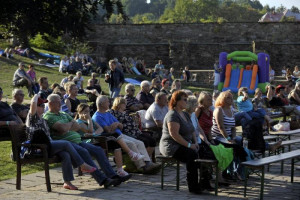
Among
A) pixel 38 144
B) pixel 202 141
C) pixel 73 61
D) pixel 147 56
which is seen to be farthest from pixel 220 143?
pixel 147 56

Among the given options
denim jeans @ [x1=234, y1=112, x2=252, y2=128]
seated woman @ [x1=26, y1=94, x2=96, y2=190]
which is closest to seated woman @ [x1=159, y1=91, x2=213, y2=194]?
seated woman @ [x1=26, y1=94, x2=96, y2=190]

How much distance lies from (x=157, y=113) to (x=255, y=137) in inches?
76.6

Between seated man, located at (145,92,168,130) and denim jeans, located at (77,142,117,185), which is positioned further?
seated man, located at (145,92,168,130)

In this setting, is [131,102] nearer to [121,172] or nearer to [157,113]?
[157,113]

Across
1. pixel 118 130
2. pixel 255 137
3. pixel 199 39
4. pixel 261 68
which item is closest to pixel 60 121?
pixel 118 130

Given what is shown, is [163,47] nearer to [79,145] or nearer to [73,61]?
[73,61]

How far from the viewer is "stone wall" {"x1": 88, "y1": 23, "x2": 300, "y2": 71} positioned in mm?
50625

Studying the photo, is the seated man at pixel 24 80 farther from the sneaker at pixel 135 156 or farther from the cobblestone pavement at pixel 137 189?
the sneaker at pixel 135 156


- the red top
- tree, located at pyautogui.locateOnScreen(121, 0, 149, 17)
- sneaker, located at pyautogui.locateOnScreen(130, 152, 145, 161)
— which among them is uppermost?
tree, located at pyautogui.locateOnScreen(121, 0, 149, 17)

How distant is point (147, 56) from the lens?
169ft

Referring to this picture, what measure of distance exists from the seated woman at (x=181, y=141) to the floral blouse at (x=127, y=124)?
65.2 inches

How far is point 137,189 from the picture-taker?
30.7 ft

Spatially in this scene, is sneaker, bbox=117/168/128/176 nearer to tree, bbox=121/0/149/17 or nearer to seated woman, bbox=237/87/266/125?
seated woman, bbox=237/87/266/125

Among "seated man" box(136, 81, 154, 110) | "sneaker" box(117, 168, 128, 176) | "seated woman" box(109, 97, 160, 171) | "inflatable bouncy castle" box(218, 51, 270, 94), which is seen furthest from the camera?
"inflatable bouncy castle" box(218, 51, 270, 94)
